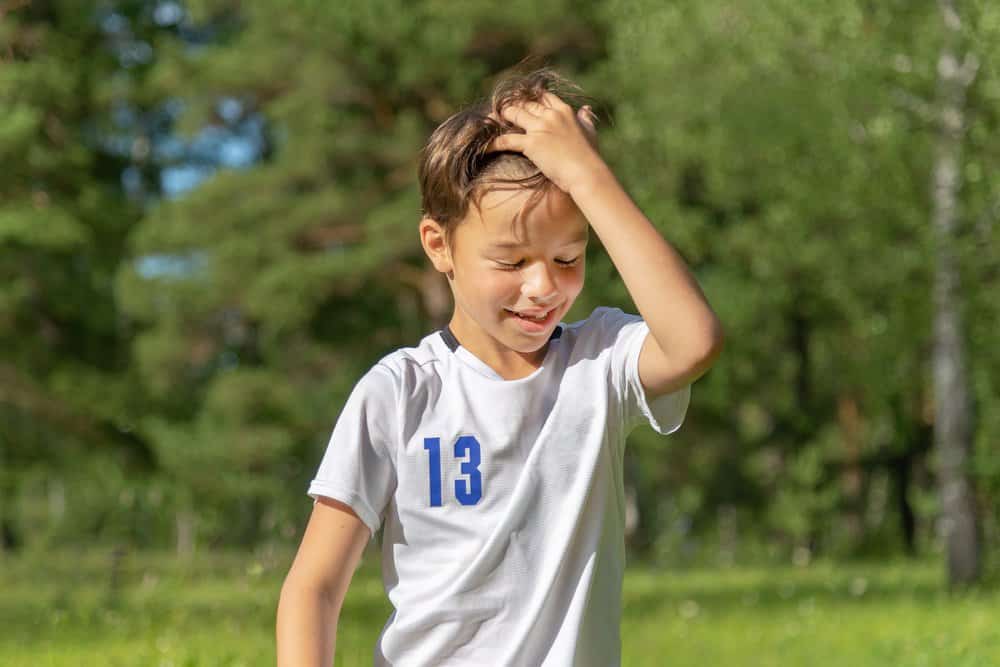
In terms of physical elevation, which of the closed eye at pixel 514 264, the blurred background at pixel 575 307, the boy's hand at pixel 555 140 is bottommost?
the closed eye at pixel 514 264

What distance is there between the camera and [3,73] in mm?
24703

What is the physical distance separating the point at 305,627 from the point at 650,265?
831 millimetres

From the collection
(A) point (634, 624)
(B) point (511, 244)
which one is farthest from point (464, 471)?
(A) point (634, 624)

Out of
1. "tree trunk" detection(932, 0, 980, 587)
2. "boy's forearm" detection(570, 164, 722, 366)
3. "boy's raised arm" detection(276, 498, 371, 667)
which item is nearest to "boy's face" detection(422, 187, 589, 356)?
"boy's forearm" detection(570, 164, 722, 366)

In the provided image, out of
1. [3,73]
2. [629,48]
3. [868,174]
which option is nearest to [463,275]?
[868,174]

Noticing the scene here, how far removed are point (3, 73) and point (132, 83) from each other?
17.2 ft

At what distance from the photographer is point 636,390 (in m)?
2.64

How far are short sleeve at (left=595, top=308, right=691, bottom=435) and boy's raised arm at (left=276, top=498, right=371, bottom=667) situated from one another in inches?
20.1

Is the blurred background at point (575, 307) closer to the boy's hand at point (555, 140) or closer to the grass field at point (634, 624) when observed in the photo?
the grass field at point (634, 624)

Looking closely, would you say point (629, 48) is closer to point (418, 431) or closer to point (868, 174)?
point (868, 174)

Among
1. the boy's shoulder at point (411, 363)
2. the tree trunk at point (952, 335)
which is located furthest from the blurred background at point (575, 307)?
the boy's shoulder at point (411, 363)

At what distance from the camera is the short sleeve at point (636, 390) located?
2.61 meters

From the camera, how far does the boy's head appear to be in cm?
254

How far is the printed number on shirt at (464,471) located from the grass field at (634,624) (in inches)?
168
